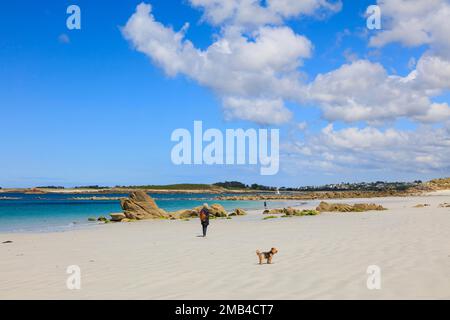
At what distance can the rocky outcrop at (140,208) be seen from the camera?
40.6 meters

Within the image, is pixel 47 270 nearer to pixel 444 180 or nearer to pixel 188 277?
pixel 188 277

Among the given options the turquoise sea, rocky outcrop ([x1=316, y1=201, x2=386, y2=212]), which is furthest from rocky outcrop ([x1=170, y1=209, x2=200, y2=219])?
rocky outcrop ([x1=316, y1=201, x2=386, y2=212])

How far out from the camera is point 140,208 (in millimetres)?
41719

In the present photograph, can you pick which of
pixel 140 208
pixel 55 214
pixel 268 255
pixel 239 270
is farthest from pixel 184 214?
pixel 239 270

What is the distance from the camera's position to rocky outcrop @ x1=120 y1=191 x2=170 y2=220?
40622mm

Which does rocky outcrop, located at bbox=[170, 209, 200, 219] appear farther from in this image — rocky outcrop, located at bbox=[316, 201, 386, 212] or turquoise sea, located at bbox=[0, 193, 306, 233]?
rocky outcrop, located at bbox=[316, 201, 386, 212]

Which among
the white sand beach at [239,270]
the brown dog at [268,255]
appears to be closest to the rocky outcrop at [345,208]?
the white sand beach at [239,270]

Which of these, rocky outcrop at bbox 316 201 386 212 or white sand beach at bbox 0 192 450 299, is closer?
white sand beach at bbox 0 192 450 299

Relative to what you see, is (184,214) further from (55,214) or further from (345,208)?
(55,214)

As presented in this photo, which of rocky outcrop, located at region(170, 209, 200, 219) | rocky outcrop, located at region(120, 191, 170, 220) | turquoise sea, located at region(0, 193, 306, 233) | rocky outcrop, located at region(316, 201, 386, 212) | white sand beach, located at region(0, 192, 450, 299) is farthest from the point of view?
rocky outcrop, located at region(316, 201, 386, 212)
